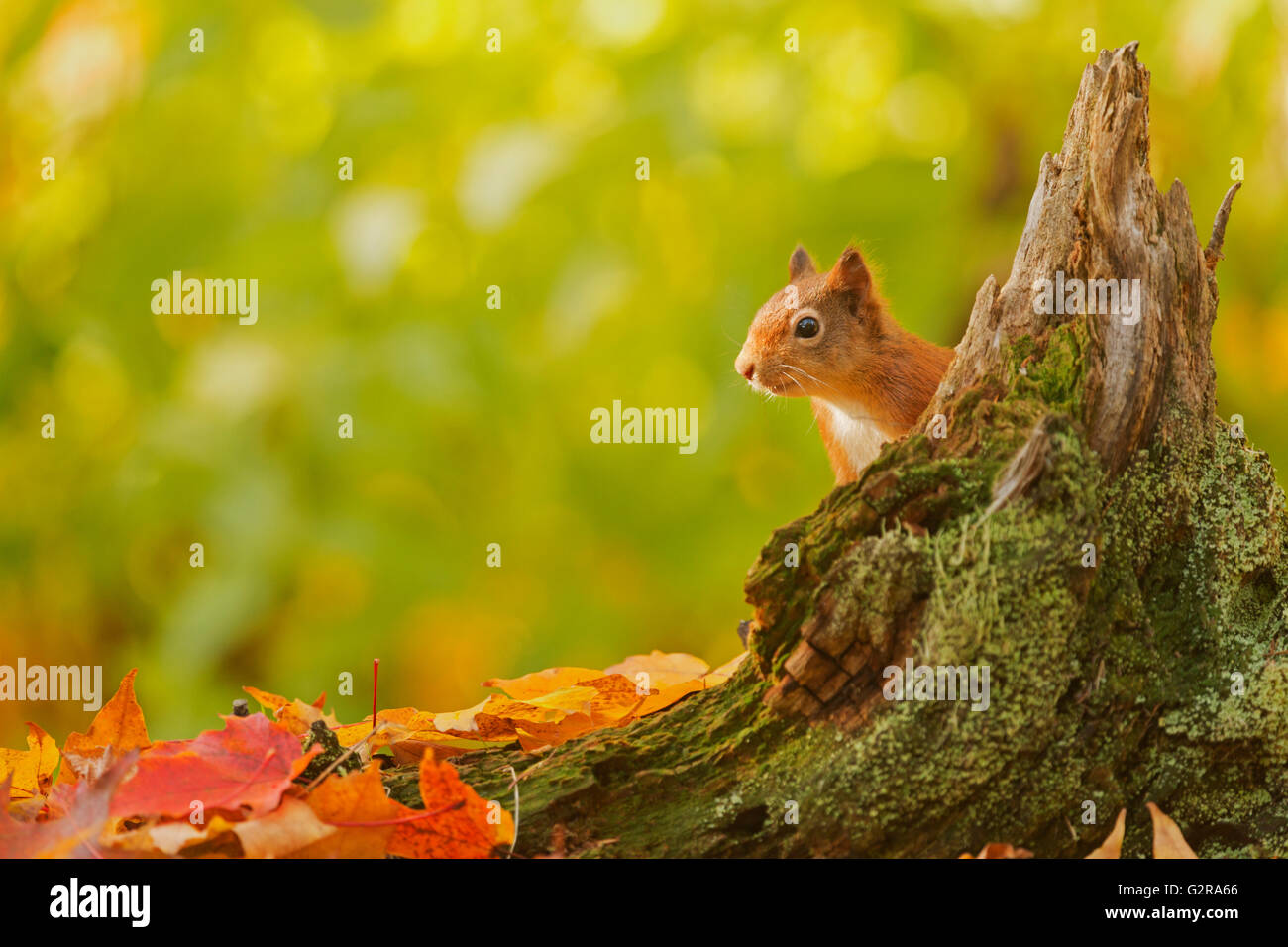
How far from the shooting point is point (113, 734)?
1455 mm

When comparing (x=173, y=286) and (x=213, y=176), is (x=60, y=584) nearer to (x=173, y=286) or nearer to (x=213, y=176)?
(x=173, y=286)

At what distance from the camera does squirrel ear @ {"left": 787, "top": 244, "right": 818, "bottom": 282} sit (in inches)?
95.6

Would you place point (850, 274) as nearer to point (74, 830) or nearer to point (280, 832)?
point (280, 832)

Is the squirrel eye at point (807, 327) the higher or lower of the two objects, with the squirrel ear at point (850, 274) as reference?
lower

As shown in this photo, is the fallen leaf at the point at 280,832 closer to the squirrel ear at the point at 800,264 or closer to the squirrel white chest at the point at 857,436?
the squirrel white chest at the point at 857,436

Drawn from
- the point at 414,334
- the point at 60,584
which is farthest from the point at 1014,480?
the point at 60,584

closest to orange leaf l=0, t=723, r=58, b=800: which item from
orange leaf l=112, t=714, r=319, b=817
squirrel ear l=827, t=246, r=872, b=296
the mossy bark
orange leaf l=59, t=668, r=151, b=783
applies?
orange leaf l=59, t=668, r=151, b=783

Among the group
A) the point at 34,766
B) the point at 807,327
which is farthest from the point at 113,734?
the point at 807,327

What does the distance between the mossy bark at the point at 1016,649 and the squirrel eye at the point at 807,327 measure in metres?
0.79

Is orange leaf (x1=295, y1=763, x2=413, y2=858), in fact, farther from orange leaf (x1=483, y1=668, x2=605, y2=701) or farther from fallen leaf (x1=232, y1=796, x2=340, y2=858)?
orange leaf (x1=483, y1=668, x2=605, y2=701)

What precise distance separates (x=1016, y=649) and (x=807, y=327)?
1148 millimetres

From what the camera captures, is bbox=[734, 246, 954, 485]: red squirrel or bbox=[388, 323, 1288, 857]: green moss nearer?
bbox=[388, 323, 1288, 857]: green moss

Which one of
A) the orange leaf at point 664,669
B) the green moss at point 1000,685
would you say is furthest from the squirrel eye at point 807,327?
the green moss at point 1000,685

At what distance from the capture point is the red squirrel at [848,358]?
2250 mm
